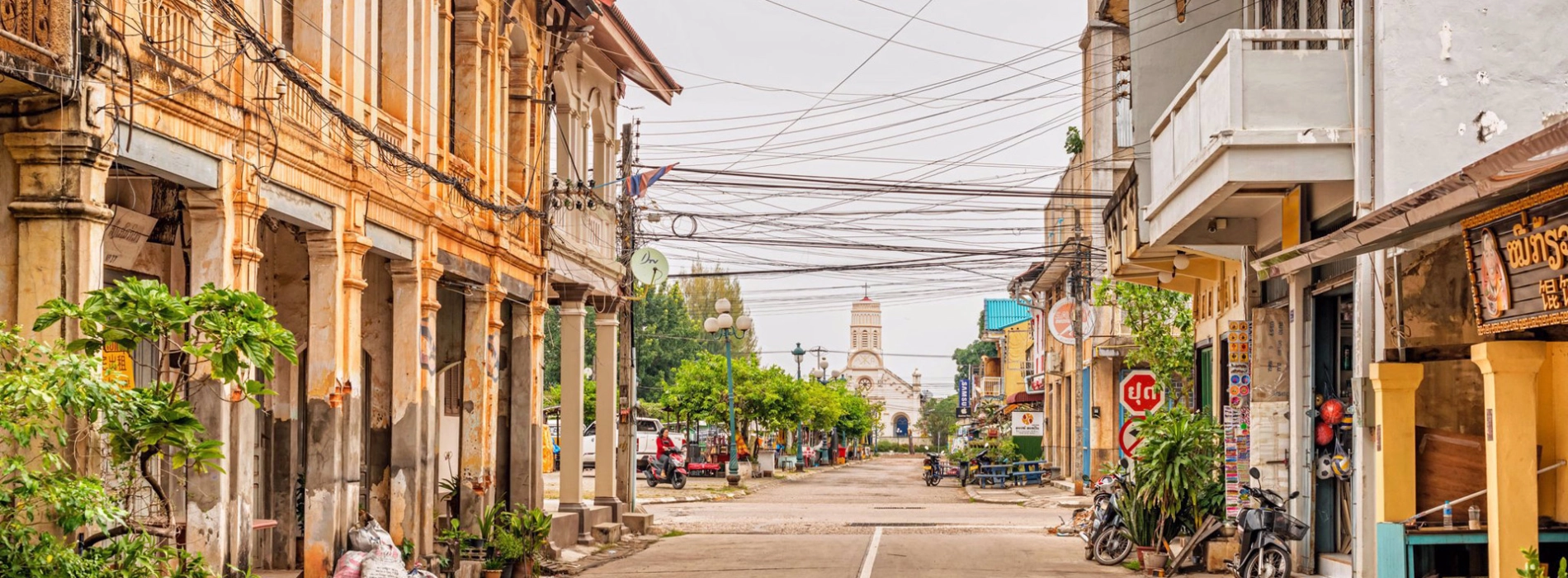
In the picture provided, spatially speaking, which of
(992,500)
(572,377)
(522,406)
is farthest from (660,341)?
(522,406)

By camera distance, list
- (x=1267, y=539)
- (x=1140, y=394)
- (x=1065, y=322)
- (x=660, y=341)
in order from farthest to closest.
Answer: (x=660, y=341) → (x=1065, y=322) → (x=1140, y=394) → (x=1267, y=539)

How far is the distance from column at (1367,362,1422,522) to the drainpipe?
0.61 metres

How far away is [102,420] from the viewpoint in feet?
31.6

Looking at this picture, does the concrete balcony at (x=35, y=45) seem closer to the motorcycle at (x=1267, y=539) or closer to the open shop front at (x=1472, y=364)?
the open shop front at (x=1472, y=364)

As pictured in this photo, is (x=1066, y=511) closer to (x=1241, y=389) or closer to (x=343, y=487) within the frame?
(x=1241, y=389)

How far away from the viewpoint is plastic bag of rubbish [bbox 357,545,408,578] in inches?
540

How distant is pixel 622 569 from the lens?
65.3ft

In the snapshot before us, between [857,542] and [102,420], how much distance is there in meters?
16.0

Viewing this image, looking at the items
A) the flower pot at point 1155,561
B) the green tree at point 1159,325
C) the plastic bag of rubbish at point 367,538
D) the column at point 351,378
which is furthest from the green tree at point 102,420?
the green tree at point 1159,325

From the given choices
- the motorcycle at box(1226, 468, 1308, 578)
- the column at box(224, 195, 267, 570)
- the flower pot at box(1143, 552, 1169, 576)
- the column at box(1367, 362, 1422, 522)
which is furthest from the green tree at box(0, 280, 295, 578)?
the flower pot at box(1143, 552, 1169, 576)

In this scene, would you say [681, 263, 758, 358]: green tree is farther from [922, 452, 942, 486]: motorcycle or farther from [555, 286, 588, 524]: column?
[555, 286, 588, 524]: column

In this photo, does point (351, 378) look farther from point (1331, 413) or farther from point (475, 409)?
point (1331, 413)

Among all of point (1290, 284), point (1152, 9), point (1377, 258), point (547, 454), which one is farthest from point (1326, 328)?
point (547, 454)

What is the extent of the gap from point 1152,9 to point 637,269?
10.6m
